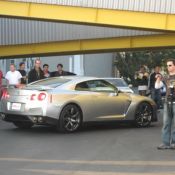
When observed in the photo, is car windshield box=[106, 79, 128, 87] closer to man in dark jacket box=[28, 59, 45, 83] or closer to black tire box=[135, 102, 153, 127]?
man in dark jacket box=[28, 59, 45, 83]

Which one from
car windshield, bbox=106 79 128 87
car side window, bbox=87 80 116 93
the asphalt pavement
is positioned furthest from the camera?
car windshield, bbox=106 79 128 87

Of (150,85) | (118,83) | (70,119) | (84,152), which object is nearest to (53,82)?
(70,119)

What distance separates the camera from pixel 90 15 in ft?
70.0

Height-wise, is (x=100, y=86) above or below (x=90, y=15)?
below

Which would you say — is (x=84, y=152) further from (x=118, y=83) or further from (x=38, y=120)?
(x=118, y=83)

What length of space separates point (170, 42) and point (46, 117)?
46.9 ft

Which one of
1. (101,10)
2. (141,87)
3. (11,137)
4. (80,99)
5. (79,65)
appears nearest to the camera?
(11,137)

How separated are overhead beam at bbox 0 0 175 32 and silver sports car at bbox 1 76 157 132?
6.51 m

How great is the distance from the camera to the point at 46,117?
1272 centimetres

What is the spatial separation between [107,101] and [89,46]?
573 inches

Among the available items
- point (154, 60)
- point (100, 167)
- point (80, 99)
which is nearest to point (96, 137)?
point (80, 99)

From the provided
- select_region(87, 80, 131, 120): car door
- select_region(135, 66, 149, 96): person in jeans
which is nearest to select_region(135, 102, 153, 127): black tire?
select_region(87, 80, 131, 120): car door

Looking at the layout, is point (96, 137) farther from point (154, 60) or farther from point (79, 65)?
point (154, 60)

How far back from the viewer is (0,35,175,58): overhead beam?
26.3m
